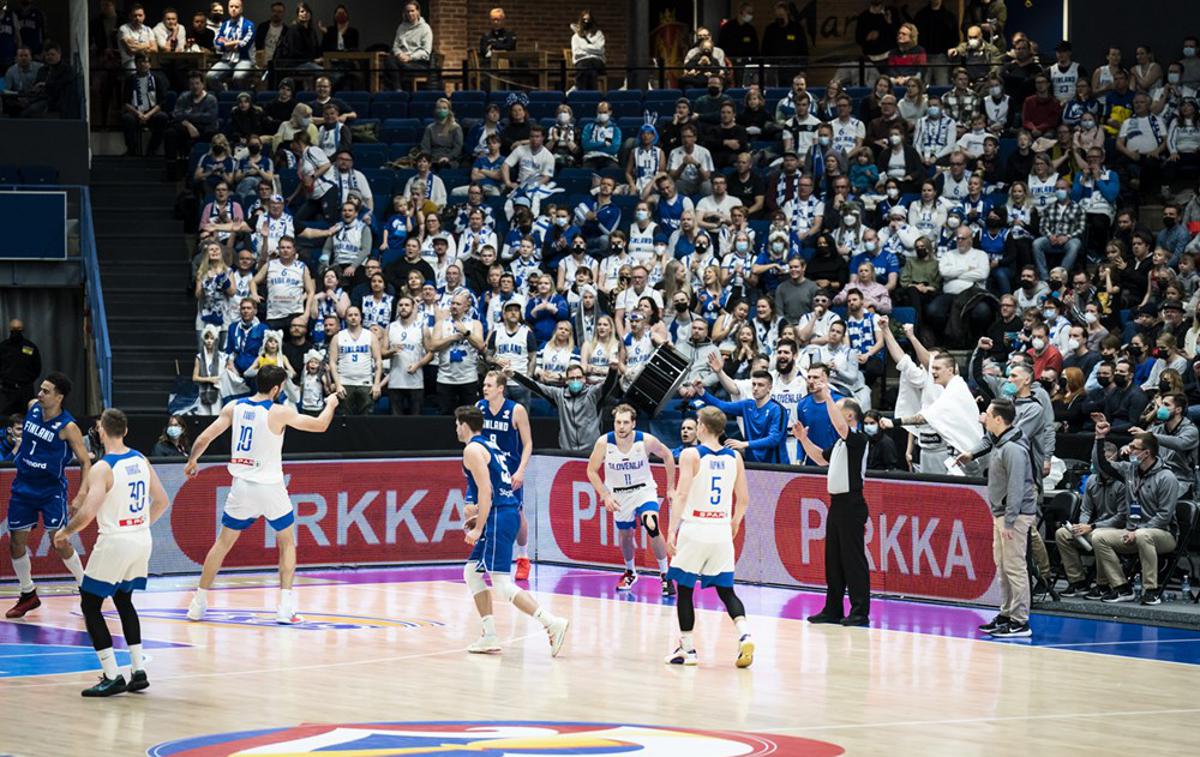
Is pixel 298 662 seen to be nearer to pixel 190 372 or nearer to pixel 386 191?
pixel 190 372

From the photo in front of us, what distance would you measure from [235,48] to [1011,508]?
17.6 meters

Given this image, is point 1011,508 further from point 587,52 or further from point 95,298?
point 587,52

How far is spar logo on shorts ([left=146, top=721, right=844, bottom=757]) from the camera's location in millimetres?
10570

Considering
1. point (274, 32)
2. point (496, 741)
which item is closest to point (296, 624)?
point (496, 741)

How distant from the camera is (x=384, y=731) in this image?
11273 mm

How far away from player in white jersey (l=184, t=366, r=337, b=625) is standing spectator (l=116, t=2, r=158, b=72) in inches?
568

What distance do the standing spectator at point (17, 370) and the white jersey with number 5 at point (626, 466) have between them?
937cm

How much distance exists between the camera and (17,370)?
942 inches

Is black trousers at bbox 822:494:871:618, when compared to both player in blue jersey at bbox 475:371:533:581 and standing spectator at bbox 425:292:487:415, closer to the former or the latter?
player in blue jersey at bbox 475:371:533:581

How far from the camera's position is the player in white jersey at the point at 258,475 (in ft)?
52.6

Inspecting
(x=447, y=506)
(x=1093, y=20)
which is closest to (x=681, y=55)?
(x=1093, y=20)

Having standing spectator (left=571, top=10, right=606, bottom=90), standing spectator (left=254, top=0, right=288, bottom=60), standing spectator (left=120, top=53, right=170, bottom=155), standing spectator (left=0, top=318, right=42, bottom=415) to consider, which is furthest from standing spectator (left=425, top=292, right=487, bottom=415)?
standing spectator (left=254, top=0, right=288, bottom=60)

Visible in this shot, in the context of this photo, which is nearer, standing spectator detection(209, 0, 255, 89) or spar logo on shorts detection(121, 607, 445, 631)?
spar logo on shorts detection(121, 607, 445, 631)

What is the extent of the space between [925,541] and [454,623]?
4.54 metres
